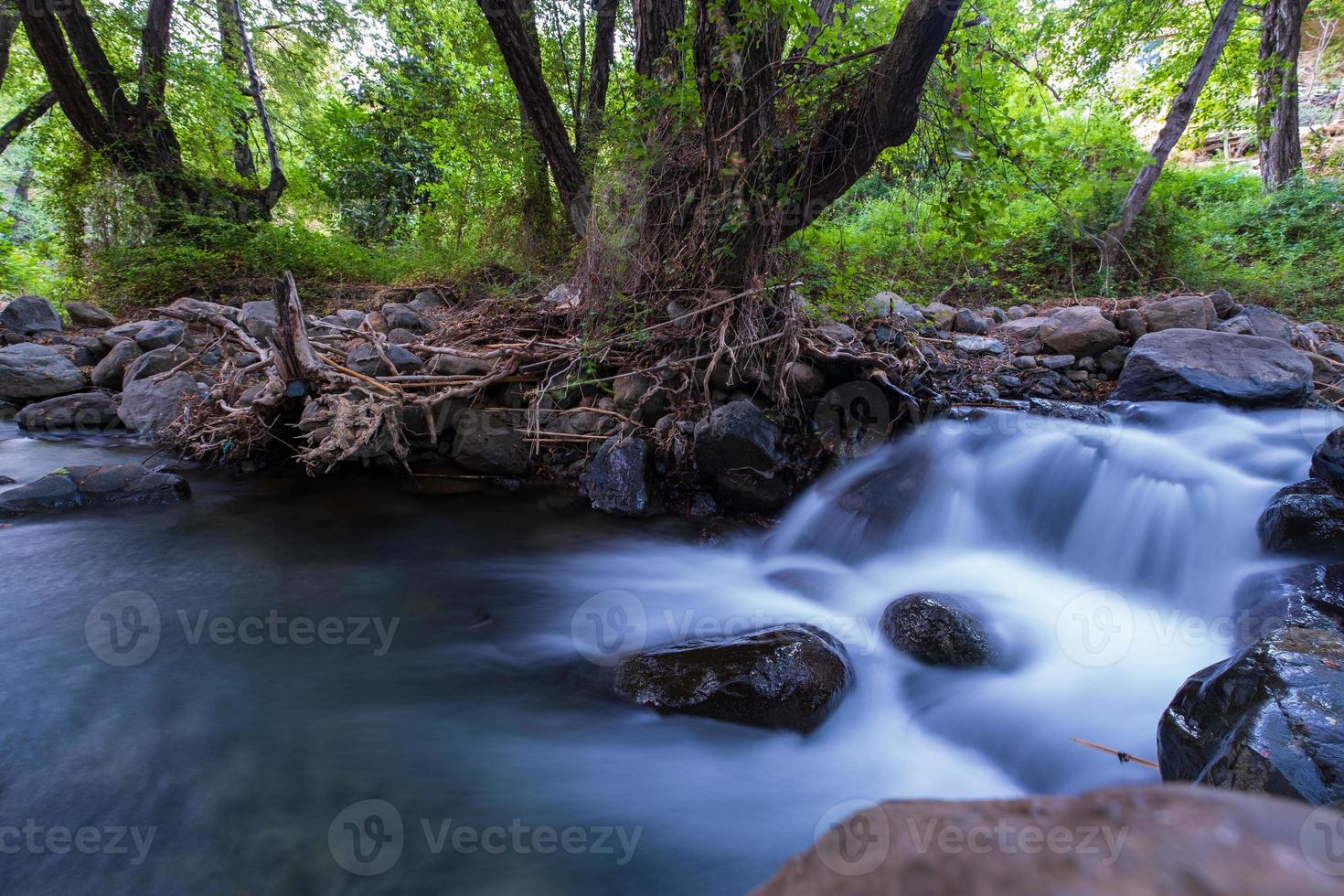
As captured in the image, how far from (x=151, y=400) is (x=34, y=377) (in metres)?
2.01

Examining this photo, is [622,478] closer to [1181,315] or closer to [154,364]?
[1181,315]

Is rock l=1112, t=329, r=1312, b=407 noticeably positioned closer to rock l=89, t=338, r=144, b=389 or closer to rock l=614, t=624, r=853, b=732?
rock l=614, t=624, r=853, b=732

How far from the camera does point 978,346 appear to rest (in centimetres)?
647

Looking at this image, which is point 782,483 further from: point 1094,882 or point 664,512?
point 1094,882

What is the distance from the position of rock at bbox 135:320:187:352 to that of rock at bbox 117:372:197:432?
1.00 metres

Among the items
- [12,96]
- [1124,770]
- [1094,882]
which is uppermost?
[12,96]

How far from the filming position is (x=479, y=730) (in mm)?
3043

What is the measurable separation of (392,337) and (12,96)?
40.8 ft

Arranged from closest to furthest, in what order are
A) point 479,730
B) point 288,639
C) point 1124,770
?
point 1124,770, point 479,730, point 288,639

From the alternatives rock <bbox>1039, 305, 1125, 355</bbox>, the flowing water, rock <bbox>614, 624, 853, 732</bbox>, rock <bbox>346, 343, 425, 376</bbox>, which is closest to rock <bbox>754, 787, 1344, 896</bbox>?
the flowing water

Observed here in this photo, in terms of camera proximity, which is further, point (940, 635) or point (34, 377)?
point (34, 377)

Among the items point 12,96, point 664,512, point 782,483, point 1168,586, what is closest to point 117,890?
point 664,512

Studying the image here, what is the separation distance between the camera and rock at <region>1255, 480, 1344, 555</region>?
3.33 metres

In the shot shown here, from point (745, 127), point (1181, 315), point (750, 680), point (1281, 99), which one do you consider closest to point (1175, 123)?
point (1181, 315)
